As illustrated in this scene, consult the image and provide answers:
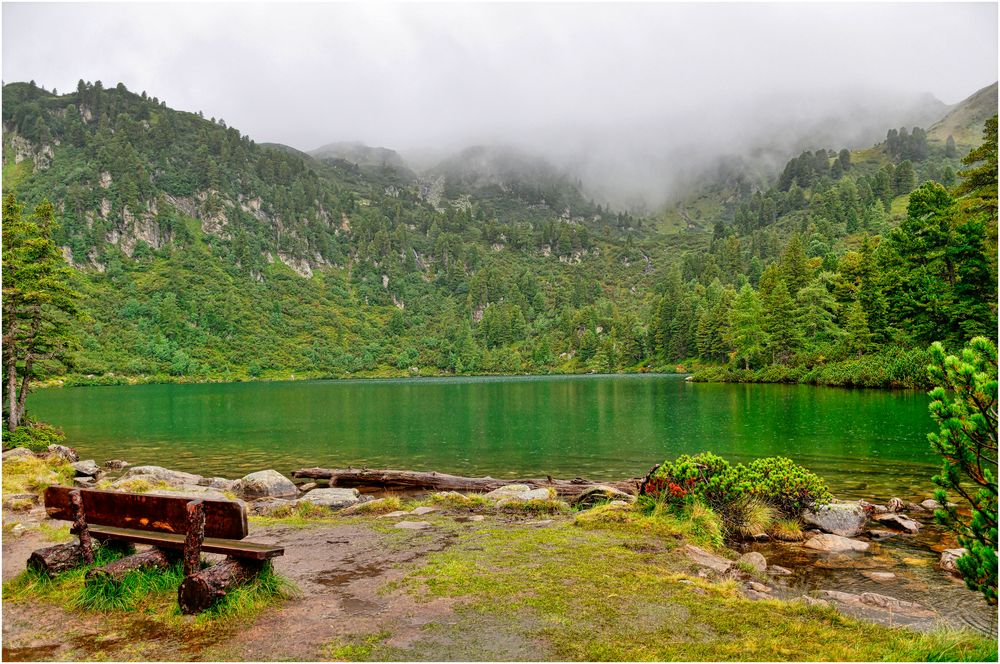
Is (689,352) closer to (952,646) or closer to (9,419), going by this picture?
(9,419)

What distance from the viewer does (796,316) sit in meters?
96.5

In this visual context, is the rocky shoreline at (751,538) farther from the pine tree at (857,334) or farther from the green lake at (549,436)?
the pine tree at (857,334)

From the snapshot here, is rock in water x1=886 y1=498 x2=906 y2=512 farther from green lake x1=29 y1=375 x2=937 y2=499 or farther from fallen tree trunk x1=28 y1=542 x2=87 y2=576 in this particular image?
fallen tree trunk x1=28 y1=542 x2=87 y2=576

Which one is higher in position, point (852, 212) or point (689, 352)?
point (852, 212)

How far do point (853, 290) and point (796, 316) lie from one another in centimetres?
1013

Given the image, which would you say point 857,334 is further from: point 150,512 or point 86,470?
point 150,512

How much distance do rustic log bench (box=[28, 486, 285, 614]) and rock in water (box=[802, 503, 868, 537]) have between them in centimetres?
1399

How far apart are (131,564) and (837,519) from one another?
1650 cm

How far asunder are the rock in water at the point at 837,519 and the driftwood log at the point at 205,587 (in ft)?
47.8

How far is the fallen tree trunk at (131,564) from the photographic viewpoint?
9.14 m

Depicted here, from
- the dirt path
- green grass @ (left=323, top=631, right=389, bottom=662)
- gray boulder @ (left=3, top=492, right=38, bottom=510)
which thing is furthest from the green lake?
green grass @ (left=323, top=631, right=389, bottom=662)

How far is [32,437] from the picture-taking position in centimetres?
3509

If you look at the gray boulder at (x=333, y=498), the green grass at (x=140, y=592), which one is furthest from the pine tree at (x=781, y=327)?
the green grass at (x=140, y=592)

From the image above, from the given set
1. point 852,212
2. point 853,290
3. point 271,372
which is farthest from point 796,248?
point 271,372
